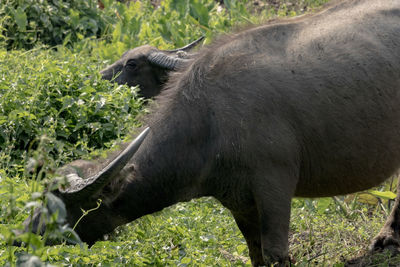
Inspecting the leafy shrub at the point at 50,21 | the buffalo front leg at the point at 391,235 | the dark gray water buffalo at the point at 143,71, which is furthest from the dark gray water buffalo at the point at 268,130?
the leafy shrub at the point at 50,21

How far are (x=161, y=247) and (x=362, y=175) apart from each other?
1.41 m

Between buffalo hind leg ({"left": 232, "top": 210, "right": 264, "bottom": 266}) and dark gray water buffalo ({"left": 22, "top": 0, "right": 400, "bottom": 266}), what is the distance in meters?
0.02

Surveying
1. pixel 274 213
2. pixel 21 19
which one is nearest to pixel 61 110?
pixel 274 213

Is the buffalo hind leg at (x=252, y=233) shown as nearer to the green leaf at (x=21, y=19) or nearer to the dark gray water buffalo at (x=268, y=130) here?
the dark gray water buffalo at (x=268, y=130)

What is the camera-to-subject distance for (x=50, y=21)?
9875mm

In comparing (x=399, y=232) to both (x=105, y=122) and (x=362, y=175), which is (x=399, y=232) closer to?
(x=362, y=175)

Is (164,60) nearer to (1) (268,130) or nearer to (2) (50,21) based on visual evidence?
(2) (50,21)

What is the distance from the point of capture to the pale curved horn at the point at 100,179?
3928mm

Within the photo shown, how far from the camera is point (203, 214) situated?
228 inches

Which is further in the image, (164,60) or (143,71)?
(143,71)

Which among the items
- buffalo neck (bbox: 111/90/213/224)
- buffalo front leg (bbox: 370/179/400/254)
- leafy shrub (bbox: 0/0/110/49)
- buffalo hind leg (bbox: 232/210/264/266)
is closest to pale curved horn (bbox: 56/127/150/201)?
buffalo neck (bbox: 111/90/213/224)

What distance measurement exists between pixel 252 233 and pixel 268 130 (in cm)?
87

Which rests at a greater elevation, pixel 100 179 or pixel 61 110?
pixel 100 179

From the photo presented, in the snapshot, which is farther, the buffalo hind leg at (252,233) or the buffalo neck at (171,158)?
the buffalo hind leg at (252,233)
